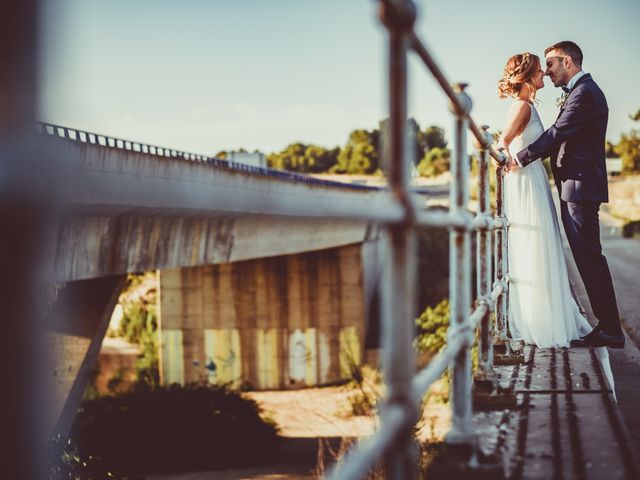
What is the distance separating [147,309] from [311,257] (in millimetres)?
11261

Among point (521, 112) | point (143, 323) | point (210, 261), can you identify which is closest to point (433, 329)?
point (210, 261)

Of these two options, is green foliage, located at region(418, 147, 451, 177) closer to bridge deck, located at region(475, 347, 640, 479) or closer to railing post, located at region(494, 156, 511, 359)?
railing post, located at region(494, 156, 511, 359)

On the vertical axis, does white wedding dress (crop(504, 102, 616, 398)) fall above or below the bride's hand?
below

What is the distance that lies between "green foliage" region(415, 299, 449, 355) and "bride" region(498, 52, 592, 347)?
23.4 m

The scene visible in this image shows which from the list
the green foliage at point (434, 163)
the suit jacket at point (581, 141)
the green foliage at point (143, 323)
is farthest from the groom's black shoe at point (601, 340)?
the green foliage at point (434, 163)

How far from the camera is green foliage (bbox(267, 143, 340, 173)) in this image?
97.3 meters

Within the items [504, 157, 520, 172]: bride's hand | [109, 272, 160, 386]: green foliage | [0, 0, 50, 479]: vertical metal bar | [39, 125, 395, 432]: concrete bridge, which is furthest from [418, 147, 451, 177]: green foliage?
[0, 0, 50, 479]: vertical metal bar

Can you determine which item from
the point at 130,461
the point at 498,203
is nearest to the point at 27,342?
the point at 498,203

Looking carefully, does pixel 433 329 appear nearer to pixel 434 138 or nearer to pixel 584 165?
pixel 584 165

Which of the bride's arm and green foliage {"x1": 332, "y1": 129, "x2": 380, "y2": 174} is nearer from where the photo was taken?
the bride's arm

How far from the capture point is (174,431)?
83.0ft

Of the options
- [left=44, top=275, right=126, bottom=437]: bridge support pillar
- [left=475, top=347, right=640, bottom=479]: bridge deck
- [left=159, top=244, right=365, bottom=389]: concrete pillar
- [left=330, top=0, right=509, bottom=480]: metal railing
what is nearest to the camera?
[left=330, top=0, right=509, bottom=480]: metal railing

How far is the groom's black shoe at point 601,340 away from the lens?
561 centimetres

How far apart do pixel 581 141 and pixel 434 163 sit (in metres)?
77.5
